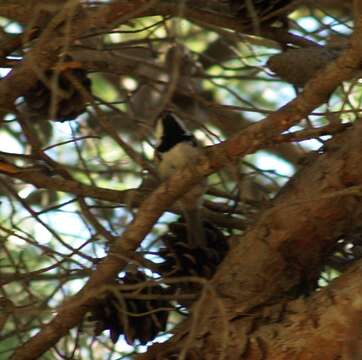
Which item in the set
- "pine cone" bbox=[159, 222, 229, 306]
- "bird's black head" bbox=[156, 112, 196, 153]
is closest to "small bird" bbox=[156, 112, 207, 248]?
"bird's black head" bbox=[156, 112, 196, 153]

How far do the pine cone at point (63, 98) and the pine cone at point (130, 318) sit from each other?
263 mm

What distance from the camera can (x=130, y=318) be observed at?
4.27ft

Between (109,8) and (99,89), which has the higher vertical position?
(99,89)

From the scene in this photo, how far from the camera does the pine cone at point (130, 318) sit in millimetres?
1281

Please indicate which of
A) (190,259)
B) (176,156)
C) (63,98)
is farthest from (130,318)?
(176,156)

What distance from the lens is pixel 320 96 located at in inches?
45.7

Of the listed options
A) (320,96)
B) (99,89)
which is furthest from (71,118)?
(99,89)

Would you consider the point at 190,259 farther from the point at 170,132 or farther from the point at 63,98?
the point at 170,132

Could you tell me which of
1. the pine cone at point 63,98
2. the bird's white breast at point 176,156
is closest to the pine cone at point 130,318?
the pine cone at point 63,98

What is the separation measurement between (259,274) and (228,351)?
0.13 meters

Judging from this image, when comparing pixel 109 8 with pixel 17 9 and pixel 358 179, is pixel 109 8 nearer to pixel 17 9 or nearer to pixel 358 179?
pixel 17 9

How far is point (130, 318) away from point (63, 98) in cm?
33

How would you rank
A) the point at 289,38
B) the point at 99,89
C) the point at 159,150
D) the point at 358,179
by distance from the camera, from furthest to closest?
1. the point at 99,89
2. the point at 159,150
3. the point at 289,38
4. the point at 358,179

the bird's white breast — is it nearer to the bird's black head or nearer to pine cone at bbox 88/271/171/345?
the bird's black head
